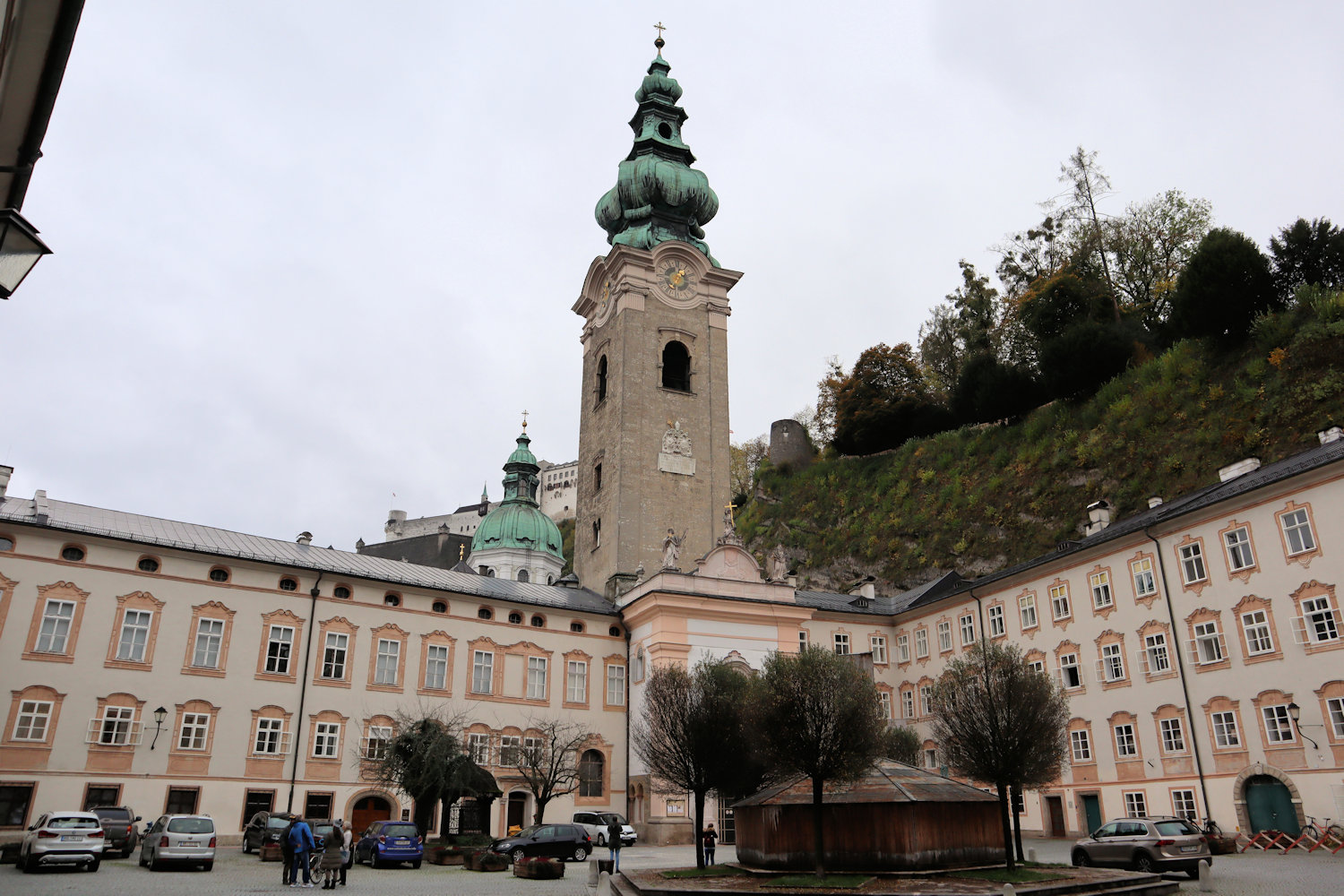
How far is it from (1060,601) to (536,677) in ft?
61.7

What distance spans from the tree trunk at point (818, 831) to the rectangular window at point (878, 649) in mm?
22869

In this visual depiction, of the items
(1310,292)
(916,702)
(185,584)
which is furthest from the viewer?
(916,702)

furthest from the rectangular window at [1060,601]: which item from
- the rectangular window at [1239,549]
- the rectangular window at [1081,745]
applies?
the rectangular window at [1239,549]

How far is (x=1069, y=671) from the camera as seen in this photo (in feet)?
108

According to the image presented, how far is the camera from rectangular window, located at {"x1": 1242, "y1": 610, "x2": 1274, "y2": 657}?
2606cm

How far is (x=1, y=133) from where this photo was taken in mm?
6988

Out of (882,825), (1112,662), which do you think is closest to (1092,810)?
(1112,662)

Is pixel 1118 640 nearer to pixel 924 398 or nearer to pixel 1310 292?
pixel 1310 292

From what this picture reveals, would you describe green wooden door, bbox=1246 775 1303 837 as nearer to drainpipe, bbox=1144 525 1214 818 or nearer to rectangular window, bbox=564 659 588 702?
drainpipe, bbox=1144 525 1214 818

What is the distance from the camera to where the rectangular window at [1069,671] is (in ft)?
107

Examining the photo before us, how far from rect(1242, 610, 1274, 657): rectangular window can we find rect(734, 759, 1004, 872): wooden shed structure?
35.5ft

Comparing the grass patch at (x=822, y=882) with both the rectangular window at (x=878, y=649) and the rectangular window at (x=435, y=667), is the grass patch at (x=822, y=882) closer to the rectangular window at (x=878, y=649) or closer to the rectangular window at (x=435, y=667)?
the rectangular window at (x=435, y=667)

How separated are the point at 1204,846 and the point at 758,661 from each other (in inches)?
714

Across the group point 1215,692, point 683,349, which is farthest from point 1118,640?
point 683,349
